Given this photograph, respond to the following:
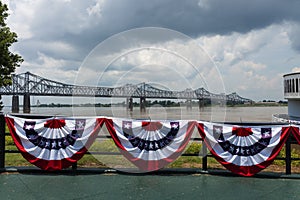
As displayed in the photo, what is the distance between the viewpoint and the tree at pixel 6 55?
1981 centimetres

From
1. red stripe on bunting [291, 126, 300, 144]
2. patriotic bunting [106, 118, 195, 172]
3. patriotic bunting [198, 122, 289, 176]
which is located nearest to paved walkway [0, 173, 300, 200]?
patriotic bunting [198, 122, 289, 176]

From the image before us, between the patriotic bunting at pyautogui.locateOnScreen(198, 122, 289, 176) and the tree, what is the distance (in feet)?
57.7

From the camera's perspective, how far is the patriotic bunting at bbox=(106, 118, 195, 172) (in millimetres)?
6652

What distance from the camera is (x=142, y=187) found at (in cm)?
571

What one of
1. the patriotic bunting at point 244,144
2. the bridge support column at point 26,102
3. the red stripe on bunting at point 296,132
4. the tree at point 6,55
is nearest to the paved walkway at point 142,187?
the patriotic bunting at point 244,144

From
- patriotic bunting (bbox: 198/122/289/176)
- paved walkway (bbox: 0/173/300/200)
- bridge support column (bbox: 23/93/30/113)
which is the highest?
bridge support column (bbox: 23/93/30/113)

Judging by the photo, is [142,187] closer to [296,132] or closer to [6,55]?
[296,132]

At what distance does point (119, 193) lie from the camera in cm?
537

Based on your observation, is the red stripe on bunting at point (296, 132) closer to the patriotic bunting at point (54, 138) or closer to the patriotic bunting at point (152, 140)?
the patriotic bunting at point (152, 140)

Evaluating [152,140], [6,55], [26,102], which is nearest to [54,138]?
[152,140]

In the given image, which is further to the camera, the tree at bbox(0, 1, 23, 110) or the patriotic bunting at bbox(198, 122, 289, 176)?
the tree at bbox(0, 1, 23, 110)

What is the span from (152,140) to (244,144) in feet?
6.78

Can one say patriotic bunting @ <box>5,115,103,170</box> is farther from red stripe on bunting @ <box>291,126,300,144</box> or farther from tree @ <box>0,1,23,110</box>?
tree @ <box>0,1,23,110</box>

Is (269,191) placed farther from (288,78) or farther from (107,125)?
(288,78)
